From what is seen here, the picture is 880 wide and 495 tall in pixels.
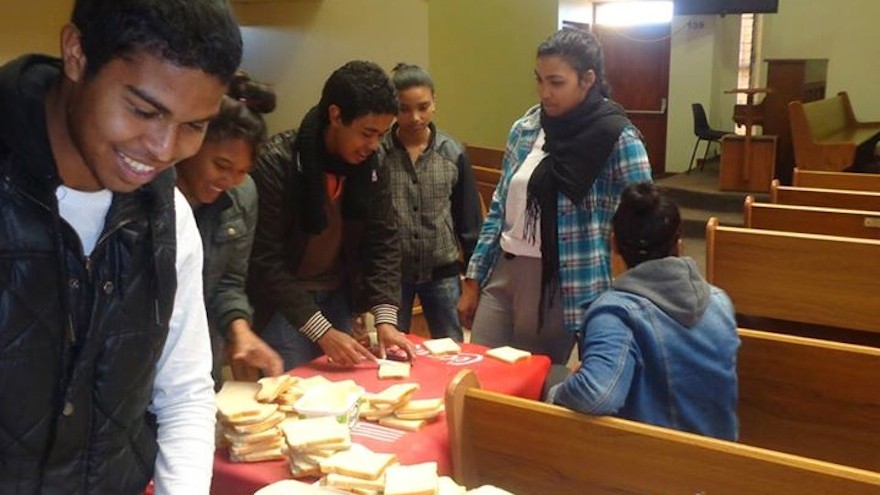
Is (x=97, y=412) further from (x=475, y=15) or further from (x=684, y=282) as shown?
(x=475, y=15)

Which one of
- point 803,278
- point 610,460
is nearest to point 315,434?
point 610,460

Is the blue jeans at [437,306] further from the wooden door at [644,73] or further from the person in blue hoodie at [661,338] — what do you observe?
the wooden door at [644,73]

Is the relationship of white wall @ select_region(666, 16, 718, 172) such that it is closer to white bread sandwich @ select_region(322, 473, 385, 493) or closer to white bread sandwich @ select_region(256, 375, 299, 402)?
white bread sandwich @ select_region(256, 375, 299, 402)

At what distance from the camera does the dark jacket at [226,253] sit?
1.91 meters

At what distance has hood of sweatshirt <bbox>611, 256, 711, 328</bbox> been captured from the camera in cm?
187

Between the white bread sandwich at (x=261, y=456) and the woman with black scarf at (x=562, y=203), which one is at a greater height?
the woman with black scarf at (x=562, y=203)

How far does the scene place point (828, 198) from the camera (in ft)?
14.0

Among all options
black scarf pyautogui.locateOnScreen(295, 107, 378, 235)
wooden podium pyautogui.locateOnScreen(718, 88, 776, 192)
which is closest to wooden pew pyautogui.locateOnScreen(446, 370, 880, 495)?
black scarf pyautogui.locateOnScreen(295, 107, 378, 235)

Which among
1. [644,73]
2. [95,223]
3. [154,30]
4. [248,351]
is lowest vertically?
[248,351]

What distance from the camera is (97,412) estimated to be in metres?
1.01

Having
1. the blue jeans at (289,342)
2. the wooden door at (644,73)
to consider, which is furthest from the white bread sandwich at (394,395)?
the wooden door at (644,73)

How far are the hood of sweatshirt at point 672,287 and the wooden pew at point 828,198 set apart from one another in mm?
2761

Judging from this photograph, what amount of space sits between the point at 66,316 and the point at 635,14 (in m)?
9.46

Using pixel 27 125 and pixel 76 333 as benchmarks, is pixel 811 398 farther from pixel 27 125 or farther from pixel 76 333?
pixel 27 125
